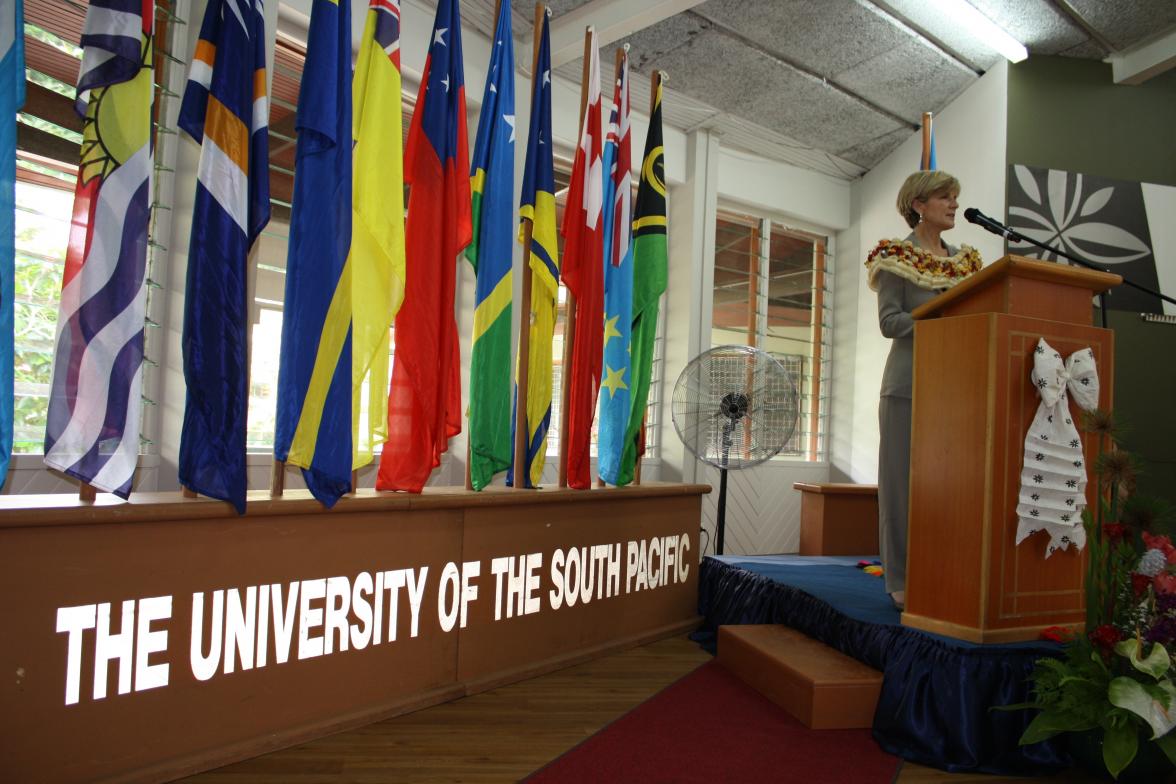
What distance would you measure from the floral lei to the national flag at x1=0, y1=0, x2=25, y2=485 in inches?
97.3

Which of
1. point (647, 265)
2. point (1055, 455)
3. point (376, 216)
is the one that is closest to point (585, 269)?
point (647, 265)

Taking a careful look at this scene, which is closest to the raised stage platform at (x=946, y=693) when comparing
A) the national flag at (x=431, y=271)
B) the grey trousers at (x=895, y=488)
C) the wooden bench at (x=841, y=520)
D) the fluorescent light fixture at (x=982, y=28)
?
the grey trousers at (x=895, y=488)

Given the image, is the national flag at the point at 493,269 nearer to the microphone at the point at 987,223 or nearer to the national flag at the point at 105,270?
the national flag at the point at 105,270

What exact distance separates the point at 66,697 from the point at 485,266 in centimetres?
184

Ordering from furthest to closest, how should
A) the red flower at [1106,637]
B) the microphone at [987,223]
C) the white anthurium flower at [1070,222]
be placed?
1. the white anthurium flower at [1070,222]
2. the microphone at [987,223]
3. the red flower at [1106,637]

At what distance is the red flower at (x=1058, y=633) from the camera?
2.29 m

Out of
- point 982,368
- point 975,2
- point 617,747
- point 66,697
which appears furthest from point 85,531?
point 975,2

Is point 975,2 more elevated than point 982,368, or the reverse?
point 975,2

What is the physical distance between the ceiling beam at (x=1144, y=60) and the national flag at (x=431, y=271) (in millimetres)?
4430

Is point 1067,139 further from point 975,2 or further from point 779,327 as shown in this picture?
point 779,327

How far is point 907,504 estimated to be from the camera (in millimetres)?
2836

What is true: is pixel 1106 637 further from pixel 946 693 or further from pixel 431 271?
pixel 431 271

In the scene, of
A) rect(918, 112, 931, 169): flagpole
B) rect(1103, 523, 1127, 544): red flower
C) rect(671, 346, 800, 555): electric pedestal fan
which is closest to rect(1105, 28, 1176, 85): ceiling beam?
rect(918, 112, 931, 169): flagpole

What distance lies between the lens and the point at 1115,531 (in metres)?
2.05
